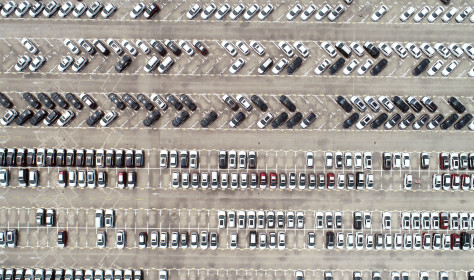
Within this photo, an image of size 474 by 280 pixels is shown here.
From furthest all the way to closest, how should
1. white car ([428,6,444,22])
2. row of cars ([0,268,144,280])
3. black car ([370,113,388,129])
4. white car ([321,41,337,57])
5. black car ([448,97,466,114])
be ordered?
white car ([428,6,444,22]) < white car ([321,41,337,57]) < black car ([448,97,466,114]) < black car ([370,113,388,129]) < row of cars ([0,268,144,280])

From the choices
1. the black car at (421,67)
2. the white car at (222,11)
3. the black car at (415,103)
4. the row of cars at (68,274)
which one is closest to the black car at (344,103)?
the black car at (415,103)

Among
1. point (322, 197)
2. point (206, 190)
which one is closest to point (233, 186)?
point (206, 190)

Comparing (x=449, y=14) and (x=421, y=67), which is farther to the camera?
(x=449, y=14)

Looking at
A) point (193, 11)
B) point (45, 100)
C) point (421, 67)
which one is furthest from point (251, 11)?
point (45, 100)

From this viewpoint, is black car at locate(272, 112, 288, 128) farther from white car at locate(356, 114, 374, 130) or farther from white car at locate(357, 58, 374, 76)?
white car at locate(357, 58, 374, 76)

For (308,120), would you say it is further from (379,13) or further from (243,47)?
(379,13)

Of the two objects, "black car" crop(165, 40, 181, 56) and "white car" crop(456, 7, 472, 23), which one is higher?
"black car" crop(165, 40, 181, 56)

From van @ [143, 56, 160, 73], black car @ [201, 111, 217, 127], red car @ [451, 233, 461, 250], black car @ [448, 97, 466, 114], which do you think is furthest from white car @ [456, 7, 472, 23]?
van @ [143, 56, 160, 73]
